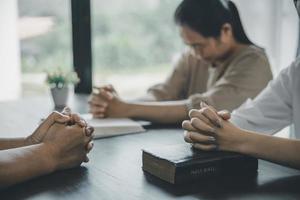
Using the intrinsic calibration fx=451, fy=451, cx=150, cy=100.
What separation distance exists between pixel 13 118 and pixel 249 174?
1113 mm

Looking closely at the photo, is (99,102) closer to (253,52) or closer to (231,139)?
(253,52)

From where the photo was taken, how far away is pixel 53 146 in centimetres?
109

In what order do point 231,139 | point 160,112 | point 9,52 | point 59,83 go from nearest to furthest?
point 231,139 → point 160,112 → point 59,83 → point 9,52

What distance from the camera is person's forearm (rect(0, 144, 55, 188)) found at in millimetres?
968

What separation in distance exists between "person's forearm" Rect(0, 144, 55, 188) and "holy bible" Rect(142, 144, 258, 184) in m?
0.24

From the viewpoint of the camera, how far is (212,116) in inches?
44.1

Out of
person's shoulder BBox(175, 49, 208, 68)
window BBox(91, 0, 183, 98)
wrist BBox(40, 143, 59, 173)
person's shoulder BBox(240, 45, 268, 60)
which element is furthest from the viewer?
window BBox(91, 0, 183, 98)

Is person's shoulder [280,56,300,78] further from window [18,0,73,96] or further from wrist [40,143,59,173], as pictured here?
window [18,0,73,96]

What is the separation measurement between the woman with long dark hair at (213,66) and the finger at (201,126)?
1.87 ft

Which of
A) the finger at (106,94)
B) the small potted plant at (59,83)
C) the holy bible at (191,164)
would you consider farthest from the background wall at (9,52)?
the holy bible at (191,164)

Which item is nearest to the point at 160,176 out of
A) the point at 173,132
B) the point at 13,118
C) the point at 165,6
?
the point at 173,132

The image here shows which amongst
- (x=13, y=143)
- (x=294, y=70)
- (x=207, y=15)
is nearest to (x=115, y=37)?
(x=207, y=15)

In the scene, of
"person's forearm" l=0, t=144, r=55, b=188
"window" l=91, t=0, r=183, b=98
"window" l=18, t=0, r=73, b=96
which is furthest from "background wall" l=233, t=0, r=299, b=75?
"person's forearm" l=0, t=144, r=55, b=188

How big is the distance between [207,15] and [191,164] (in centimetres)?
102
